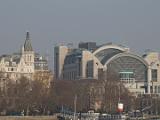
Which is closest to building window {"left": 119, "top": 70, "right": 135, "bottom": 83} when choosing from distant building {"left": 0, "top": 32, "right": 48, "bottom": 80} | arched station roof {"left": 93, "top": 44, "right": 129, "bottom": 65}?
arched station roof {"left": 93, "top": 44, "right": 129, "bottom": 65}

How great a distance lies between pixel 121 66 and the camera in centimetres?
17025

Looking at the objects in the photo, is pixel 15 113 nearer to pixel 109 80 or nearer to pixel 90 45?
pixel 109 80

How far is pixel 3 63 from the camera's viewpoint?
466 feet

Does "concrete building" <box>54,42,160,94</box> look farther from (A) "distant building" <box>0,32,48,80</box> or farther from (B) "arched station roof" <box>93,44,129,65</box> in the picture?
(A) "distant building" <box>0,32,48,80</box>

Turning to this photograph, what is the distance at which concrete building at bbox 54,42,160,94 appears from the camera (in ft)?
556

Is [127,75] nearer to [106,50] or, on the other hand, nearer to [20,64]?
[106,50]

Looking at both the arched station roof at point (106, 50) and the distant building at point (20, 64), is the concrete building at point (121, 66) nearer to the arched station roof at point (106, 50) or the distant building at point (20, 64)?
the arched station roof at point (106, 50)

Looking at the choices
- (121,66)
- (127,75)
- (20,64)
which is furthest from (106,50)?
(20,64)

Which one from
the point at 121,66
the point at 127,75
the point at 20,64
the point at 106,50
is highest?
the point at 106,50

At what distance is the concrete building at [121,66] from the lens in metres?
170

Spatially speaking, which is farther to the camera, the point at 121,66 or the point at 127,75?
the point at 121,66

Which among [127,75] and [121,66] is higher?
[121,66]

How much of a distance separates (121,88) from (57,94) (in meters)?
20.2

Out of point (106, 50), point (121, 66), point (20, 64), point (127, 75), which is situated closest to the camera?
point (20, 64)
